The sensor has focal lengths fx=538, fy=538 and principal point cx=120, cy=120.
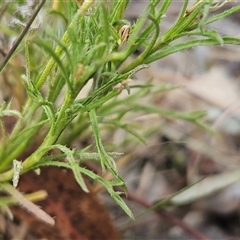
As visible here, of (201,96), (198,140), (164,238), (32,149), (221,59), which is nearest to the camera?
(32,149)

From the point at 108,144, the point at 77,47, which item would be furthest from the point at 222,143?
the point at 77,47

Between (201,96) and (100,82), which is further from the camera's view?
(201,96)

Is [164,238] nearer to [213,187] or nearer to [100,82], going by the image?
[213,187]

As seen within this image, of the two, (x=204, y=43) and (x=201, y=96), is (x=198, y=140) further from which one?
(x=204, y=43)

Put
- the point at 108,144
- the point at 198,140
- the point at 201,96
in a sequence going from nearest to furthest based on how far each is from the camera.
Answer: the point at 108,144, the point at 198,140, the point at 201,96

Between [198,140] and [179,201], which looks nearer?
[179,201]

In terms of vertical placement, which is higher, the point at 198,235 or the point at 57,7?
the point at 57,7

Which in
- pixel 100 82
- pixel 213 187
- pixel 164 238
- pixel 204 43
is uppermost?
pixel 204 43

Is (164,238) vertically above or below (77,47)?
below

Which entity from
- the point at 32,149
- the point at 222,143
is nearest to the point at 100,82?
the point at 32,149
